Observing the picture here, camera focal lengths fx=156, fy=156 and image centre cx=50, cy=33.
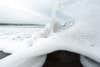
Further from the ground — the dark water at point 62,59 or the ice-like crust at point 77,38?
the ice-like crust at point 77,38

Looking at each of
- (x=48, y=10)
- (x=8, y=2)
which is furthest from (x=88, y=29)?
(x=8, y=2)

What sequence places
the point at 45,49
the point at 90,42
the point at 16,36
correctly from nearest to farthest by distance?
the point at 45,49, the point at 90,42, the point at 16,36

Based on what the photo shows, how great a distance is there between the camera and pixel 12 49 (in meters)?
0.85

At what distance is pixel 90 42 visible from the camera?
0.89 meters

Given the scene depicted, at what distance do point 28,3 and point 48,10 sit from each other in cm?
22

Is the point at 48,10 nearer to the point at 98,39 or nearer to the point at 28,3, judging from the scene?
the point at 28,3

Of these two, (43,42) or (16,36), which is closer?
(43,42)

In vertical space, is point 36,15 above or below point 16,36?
above

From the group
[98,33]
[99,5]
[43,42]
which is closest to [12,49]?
[43,42]

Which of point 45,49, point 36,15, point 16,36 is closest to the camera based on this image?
point 45,49

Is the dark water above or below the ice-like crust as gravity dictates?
below

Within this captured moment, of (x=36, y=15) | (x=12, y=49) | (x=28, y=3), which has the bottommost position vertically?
(x=12, y=49)

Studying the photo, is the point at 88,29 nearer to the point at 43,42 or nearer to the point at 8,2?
the point at 43,42

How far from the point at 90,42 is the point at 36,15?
629 mm
